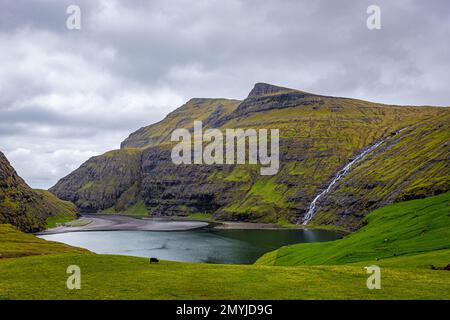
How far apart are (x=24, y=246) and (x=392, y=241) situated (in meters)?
87.1

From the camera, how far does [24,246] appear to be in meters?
94.0

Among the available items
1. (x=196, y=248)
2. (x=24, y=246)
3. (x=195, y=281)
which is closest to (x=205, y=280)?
(x=195, y=281)

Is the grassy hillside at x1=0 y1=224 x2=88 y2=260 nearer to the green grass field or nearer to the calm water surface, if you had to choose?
the green grass field

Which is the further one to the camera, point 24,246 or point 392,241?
point 392,241

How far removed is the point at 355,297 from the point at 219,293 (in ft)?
42.2

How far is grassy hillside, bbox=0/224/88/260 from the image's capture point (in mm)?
79488

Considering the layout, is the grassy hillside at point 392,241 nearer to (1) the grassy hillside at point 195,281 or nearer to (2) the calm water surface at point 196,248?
(2) the calm water surface at point 196,248

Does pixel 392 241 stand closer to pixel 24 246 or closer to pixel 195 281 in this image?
pixel 195 281

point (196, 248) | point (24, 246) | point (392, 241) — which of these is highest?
point (392, 241)

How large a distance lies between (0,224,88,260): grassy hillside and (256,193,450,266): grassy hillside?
57892 mm

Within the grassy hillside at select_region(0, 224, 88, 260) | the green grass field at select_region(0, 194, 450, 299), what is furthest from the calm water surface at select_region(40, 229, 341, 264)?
the green grass field at select_region(0, 194, 450, 299)

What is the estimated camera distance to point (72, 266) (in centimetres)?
5153

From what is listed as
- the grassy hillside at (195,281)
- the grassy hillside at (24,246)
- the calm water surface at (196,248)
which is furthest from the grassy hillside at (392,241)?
the grassy hillside at (24,246)
